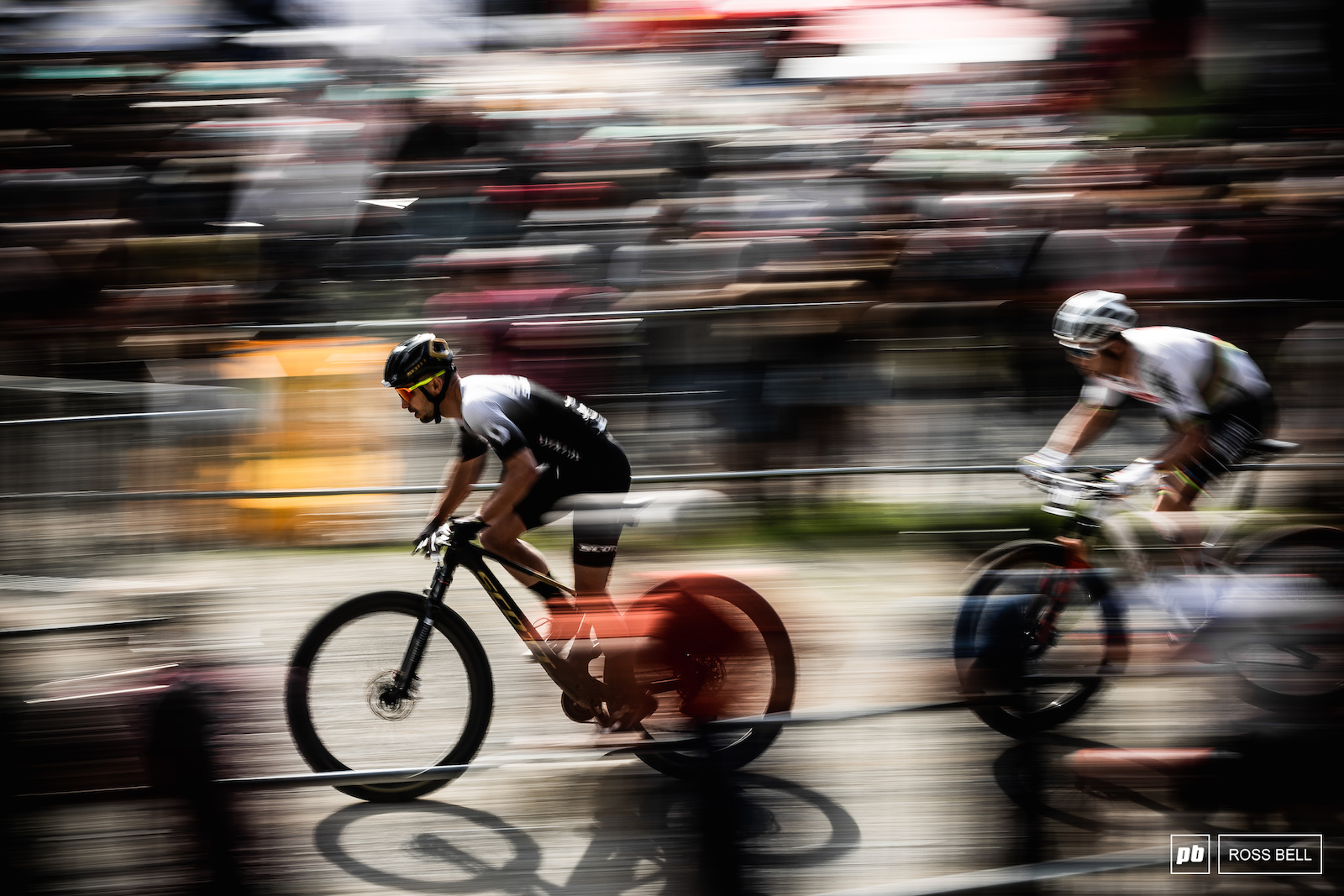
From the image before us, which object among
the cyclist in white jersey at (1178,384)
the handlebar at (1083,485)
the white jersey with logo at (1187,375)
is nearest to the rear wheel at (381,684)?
the handlebar at (1083,485)

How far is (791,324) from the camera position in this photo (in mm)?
6496

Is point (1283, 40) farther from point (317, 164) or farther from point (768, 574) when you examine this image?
point (317, 164)

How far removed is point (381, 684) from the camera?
12.7 ft

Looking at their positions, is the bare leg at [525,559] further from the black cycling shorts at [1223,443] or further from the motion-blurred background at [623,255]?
the black cycling shorts at [1223,443]

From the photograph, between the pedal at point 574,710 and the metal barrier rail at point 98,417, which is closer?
the pedal at point 574,710

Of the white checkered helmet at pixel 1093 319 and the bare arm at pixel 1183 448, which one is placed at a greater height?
the white checkered helmet at pixel 1093 319

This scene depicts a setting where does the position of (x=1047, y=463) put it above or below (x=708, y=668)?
below

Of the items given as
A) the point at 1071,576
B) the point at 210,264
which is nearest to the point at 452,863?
the point at 1071,576

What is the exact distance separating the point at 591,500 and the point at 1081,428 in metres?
2.22

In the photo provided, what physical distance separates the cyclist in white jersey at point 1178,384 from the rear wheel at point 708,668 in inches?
60.2

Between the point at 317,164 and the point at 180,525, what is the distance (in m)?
3.44

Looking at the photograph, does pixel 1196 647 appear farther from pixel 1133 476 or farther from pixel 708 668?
pixel 1133 476

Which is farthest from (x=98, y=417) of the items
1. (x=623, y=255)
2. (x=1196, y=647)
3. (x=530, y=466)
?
(x=1196, y=647)

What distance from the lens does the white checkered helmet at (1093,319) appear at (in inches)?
175
